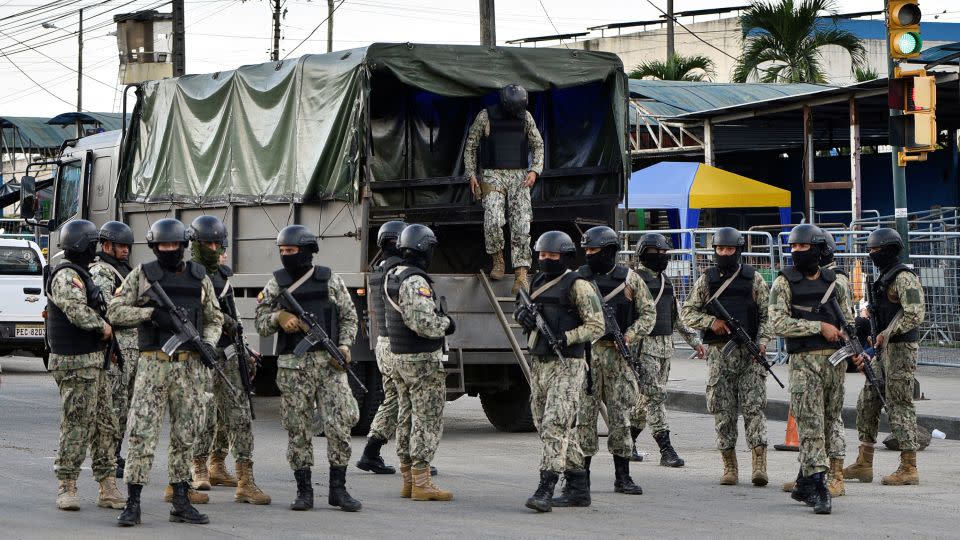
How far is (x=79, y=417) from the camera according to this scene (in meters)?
8.73

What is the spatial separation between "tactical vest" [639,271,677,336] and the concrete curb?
2.40 m

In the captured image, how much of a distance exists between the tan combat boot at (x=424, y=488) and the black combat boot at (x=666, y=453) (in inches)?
99.8

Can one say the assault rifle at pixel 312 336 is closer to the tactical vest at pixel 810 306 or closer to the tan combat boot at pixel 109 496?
the tan combat boot at pixel 109 496

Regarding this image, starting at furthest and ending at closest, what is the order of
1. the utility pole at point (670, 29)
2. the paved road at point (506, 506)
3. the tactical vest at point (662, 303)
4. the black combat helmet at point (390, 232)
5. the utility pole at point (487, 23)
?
1. the utility pole at point (670, 29)
2. the utility pole at point (487, 23)
3. the tactical vest at point (662, 303)
4. the black combat helmet at point (390, 232)
5. the paved road at point (506, 506)

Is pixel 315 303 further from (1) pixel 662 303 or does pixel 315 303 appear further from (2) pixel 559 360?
(1) pixel 662 303

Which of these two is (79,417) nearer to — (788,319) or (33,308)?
(788,319)

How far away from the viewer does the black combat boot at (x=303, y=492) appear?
8.81m

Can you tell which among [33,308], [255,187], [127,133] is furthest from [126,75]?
A: [255,187]

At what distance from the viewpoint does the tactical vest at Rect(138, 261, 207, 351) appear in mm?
8375

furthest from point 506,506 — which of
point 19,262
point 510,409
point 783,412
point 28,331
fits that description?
point 19,262

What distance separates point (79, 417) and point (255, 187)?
16.1ft

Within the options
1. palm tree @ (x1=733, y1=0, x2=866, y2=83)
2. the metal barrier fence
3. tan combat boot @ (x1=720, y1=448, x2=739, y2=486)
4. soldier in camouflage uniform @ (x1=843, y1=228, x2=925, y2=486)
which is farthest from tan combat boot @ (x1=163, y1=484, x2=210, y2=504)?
palm tree @ (x1=733, y1=0, x2=866, y2=83)

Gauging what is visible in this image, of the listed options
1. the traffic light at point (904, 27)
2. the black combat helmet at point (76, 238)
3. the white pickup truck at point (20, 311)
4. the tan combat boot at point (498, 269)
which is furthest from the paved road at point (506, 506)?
the white pickup truck at point (20, 311)

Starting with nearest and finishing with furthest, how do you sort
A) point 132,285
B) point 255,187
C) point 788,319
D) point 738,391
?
point 132,285, point 788,319, point 738,391, point 255,187
